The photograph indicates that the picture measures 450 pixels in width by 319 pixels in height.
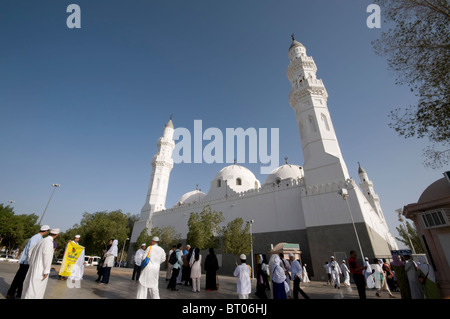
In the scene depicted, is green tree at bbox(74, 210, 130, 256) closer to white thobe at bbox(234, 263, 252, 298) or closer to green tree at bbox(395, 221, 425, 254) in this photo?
white thobe at bbox(234, 263, 252, 298)

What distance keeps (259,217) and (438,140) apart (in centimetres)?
1555

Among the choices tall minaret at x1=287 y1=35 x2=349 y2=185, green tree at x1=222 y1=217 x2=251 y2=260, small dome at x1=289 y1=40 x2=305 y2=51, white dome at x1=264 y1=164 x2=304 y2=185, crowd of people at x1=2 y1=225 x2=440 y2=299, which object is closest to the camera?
crowd of people at x1=2 y1=225 x2=440 y2=299

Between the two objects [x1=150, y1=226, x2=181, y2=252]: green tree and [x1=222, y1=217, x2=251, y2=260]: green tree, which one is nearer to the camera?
[x1=222, y1=217, x2=251, y2=260]: green tree

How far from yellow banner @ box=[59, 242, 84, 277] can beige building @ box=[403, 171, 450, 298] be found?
10558mm

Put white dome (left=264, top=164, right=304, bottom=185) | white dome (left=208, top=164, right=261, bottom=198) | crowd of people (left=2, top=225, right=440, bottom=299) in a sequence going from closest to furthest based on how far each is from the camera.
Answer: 1. crowd of people (left=2, top=225, right=440, bottom=299)
2. white dome (left=264, top=164, right=304, bottom=185)
3. white dome (left=208, top=164, right=261, bottom=198)

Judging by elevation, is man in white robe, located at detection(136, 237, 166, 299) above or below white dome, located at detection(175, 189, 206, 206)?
below

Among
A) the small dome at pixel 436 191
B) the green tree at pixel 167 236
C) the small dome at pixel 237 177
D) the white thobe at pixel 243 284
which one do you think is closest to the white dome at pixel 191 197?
the small dome at pixel 237 177

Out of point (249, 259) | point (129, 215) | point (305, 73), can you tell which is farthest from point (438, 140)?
point (129, 215)

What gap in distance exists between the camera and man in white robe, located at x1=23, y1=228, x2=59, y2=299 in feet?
14.0

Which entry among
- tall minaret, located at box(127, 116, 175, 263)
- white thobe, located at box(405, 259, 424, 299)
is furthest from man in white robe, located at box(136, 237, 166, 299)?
tall minaret, located at box(127, 116, 175, 263)

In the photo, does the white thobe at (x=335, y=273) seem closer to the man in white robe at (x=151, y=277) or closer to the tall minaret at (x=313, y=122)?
the tall minaret at (x=313, y=122)

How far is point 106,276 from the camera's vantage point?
7.88 m

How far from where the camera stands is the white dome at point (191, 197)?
112 feet

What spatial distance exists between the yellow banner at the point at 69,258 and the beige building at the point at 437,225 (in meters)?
10.6
